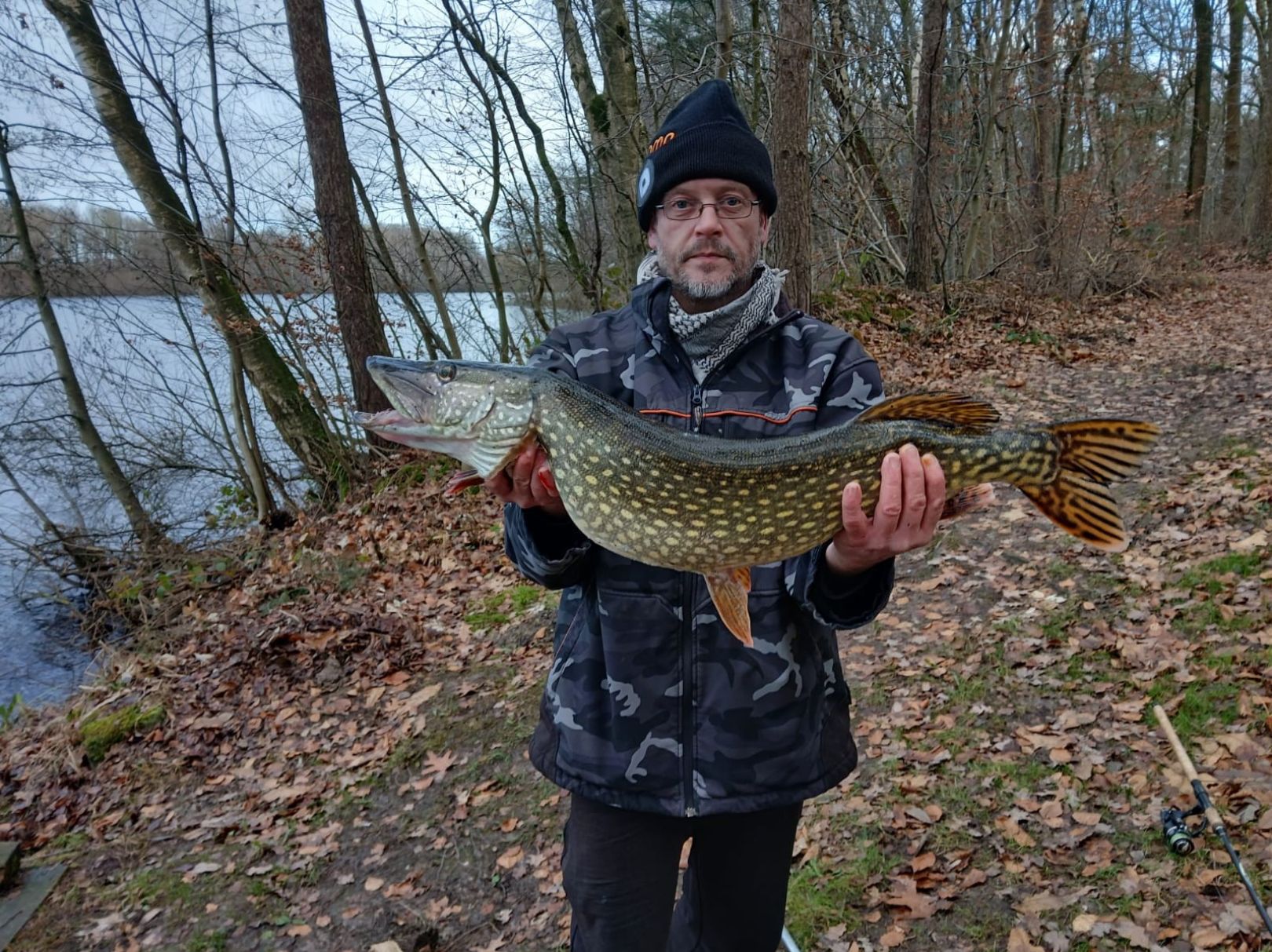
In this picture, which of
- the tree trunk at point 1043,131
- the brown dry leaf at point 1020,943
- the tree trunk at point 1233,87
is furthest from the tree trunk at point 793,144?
the tree trunk at point 1233,87

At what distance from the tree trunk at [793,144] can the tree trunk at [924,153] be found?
3.93 meters

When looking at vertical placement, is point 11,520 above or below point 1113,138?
below

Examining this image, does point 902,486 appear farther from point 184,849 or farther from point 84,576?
point 84,576

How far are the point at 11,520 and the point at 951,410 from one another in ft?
39.3

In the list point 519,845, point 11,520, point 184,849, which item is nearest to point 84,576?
point 11,520

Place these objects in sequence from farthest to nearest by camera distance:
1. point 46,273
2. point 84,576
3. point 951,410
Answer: point 46,273, point 84,576, point 951,410

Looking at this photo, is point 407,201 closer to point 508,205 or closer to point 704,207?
point 508,205

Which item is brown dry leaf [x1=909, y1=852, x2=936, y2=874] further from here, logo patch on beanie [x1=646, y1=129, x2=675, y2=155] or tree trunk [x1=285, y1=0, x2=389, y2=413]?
tree trunk [x1=285, y1=0, x2=389, y2=413]

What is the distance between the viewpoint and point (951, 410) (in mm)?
1752

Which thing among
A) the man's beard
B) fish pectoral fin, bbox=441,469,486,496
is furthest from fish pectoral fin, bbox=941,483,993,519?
fish pectoral fin, bbox=441,469,486,496

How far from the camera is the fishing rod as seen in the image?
2.10 meters

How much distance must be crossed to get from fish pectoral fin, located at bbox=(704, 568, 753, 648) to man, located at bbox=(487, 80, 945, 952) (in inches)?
3.0

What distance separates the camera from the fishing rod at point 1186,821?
6.88 feet

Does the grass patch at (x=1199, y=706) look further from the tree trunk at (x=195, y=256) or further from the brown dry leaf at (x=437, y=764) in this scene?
the tree trunk at (x=195, y=256)
